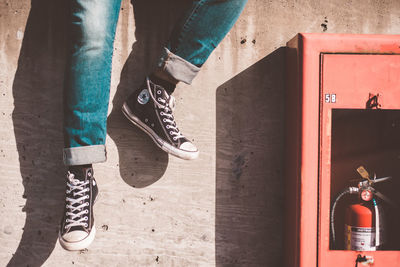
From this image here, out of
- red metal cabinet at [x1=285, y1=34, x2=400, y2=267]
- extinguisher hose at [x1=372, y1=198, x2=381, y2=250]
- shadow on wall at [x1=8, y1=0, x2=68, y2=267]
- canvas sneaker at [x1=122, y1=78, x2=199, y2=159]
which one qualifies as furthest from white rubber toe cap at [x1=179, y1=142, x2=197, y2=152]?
extinguisher hose at [x1=372, y1=198, x2=381, y2=250]

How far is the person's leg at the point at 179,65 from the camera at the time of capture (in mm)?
1267

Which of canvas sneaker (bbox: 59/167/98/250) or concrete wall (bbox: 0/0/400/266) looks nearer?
canvas sneaker (bbox: 59/167/98/250)

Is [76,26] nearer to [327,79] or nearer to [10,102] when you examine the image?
[10,102]

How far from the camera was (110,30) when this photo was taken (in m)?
1.27

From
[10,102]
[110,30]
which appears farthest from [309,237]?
[10,102]

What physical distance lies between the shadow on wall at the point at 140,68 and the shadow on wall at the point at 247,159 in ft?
1.21

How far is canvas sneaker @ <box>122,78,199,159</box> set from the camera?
1.35 metres

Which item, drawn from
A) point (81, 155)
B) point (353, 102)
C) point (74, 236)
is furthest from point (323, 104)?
point (74, 236)

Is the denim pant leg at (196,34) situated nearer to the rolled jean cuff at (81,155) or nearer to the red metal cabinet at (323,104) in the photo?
the red metal cabinet at (323,104)

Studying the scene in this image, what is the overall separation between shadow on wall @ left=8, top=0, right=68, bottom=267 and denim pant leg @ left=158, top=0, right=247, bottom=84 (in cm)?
62

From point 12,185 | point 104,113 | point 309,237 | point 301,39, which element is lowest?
point 309,237

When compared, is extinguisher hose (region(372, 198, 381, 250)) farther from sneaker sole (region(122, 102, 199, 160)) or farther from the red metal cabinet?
sneaker sole (region(122, 102, 199, 160))

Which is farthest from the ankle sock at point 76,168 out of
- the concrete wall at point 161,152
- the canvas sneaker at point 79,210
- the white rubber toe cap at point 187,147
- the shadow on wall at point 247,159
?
the shadow on wall at point 247,159

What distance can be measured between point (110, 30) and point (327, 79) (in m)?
0.93
